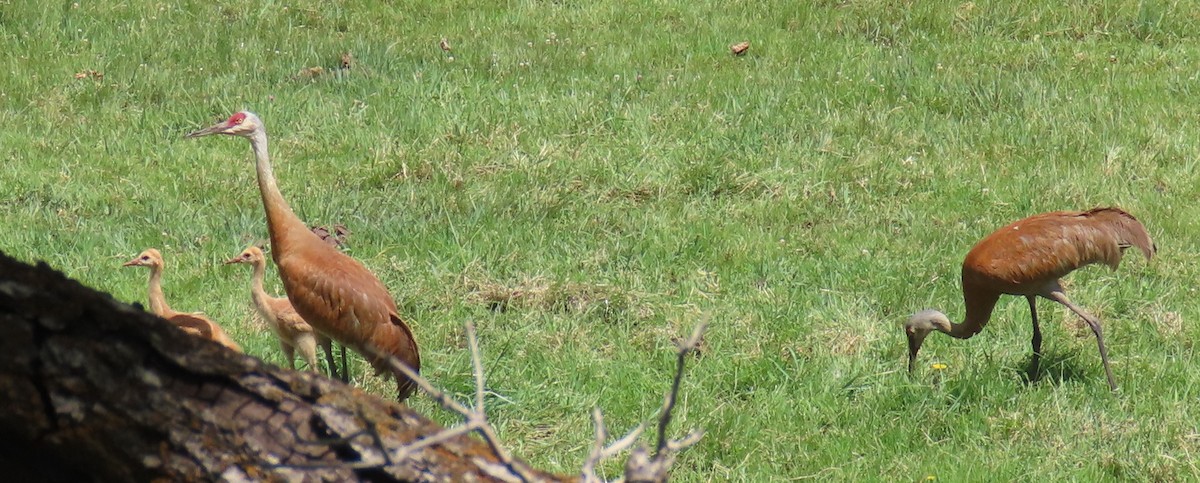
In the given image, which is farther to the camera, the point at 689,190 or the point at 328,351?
the point at 689,190

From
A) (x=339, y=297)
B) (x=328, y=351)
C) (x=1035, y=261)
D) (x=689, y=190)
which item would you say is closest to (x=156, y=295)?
(x=328, y=351)

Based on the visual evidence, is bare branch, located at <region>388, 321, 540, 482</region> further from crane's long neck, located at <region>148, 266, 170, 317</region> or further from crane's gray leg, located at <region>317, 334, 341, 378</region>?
crane's long neck, located at <region>148, 266, 170, 317</region>

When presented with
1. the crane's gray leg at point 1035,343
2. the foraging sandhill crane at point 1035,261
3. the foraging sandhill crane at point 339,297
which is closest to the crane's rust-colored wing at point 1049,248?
the foraging sandhill crane at point 1035,261

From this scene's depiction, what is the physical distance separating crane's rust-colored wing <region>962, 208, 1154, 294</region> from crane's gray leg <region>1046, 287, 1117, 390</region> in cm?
9

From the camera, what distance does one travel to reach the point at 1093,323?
579 centimetres

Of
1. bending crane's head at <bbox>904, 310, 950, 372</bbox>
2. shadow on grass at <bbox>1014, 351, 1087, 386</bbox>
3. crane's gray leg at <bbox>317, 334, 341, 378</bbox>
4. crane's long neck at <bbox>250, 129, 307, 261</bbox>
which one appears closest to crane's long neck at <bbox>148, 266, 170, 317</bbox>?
crane's long neck at <bbox>250, 129, 307, 261</bbox>

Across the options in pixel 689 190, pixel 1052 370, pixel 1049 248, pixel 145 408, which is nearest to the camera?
pixel 145 408

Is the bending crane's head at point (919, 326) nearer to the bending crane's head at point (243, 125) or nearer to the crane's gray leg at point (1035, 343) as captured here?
the crane's gray leg at point (1035, 343)

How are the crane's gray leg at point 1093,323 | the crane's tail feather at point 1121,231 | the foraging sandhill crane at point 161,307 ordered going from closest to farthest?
the foraging sandhill crane at point 161,307, the crane's gray leg at point 1093,323, the crane's tail feather at point 1121,231

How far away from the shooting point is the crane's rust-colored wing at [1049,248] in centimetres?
578

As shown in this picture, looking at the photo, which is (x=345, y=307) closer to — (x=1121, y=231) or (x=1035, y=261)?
(x=1035, y=261)

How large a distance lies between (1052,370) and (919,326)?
0.62 metres

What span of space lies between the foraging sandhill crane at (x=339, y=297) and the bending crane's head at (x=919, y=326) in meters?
2.07

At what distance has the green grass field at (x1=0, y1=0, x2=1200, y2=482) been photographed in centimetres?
532
